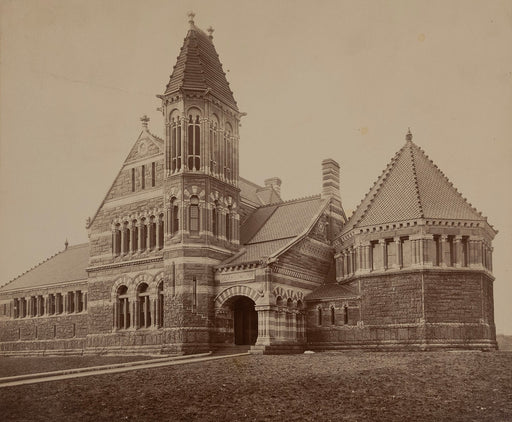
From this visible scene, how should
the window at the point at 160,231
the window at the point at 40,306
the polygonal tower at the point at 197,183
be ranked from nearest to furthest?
1. the polygonal tower at the point at 197,183
2. the window at the point at 160,231
3. the window at the point at 40,306

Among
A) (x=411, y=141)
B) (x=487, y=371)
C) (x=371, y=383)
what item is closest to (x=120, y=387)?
(x=371, y=383)

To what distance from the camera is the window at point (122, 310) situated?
39.6m

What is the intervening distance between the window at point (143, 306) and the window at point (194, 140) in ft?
25.4

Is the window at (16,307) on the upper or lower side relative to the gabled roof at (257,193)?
lower

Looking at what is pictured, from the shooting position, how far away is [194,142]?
37781 mm

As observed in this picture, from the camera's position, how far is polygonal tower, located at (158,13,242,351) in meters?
35.7

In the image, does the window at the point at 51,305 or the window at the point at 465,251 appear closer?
the window at the point at 465,251

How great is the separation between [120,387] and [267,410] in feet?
17.8

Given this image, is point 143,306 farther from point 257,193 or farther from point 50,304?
point 50,304

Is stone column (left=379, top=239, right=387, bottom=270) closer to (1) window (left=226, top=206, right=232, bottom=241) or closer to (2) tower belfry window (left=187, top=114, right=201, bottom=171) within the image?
(1) window (left=226, top=206, right=232, bottom=241)

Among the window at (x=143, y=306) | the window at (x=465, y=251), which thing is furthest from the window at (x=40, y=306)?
the window at (x=465, y=251)

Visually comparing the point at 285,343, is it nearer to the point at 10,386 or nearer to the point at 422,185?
the point at 422,185

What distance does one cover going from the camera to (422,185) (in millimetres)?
37469

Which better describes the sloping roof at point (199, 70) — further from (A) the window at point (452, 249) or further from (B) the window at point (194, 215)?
(A) the window at point (452, 249)
